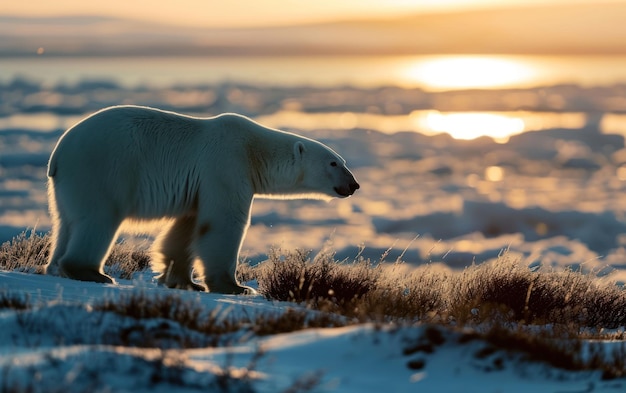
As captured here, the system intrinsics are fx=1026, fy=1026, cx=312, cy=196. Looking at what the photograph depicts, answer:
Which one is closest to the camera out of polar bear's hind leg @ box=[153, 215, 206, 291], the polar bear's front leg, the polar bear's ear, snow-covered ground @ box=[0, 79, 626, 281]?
the polar bear's front leg

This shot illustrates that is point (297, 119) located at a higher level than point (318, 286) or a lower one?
higher

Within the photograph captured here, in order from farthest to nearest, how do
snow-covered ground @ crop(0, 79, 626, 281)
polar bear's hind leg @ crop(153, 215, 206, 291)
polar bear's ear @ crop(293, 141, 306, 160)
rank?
snow-covered ground @ crop(0, 79, 626, 281) → polar bear's ear @ crop(293, 141, 306, 160) → polar bear's hind leg @ crop(153, 215, 206, 291)

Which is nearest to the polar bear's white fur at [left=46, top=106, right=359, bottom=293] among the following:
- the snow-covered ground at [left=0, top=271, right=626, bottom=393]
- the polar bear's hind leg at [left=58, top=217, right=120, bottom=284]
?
the polar bear's hind leg at [left=58, top=217, right=120, bottom=284]

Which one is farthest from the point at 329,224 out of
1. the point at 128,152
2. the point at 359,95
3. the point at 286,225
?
the point at 359,95

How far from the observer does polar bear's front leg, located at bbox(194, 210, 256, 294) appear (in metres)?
8.96

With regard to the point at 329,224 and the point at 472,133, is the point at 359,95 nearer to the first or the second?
the point at 472,133

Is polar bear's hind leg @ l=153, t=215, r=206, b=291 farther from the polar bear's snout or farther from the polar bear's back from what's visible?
the polar bear's snout

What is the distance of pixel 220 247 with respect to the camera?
898 cm

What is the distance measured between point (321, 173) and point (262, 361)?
487cm

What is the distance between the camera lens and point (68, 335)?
18.4ft

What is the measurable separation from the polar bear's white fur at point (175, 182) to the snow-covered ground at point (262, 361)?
241 cm

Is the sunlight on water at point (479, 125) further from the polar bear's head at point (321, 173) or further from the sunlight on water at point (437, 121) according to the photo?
the polar bear's head at point (321, 173)

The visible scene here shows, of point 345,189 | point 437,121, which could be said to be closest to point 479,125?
point 437,121

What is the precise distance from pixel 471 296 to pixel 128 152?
12.2 ft
